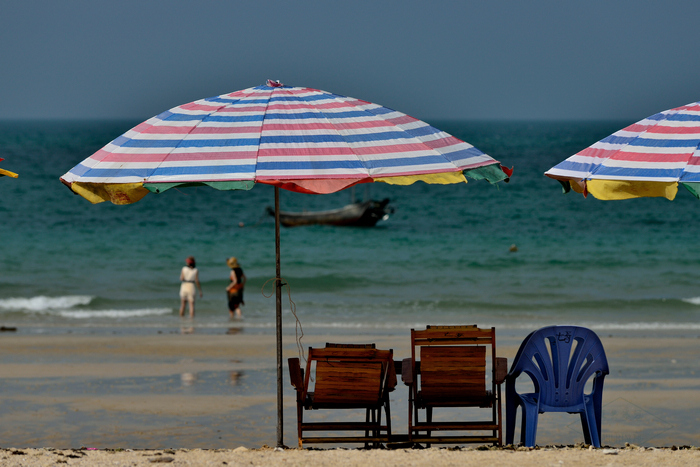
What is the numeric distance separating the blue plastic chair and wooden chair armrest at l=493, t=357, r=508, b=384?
0.10 m

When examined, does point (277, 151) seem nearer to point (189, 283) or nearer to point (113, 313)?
point (189, 283)

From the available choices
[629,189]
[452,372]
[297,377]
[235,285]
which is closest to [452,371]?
[452,372]

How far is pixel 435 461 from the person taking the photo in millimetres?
5250

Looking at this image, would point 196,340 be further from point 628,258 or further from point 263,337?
point 628,258

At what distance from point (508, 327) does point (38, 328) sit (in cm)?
828

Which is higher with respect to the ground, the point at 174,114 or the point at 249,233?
the point at 174,114

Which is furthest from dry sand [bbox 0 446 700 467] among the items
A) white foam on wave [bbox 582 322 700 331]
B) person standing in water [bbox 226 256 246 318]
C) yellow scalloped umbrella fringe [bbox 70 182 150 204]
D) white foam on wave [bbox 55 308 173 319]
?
white foam on wave [bbox 55 308 173 319]

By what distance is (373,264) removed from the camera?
2539cm

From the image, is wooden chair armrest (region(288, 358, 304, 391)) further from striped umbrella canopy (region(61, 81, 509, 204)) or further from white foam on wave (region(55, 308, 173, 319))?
white foam on wave (region(55, 308, 173, 319))

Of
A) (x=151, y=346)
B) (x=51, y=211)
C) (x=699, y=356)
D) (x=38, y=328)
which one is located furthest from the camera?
(x=51, y=211)

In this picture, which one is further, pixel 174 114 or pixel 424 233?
pixel 424 233

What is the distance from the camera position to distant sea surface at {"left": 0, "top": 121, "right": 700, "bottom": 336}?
1688 cm

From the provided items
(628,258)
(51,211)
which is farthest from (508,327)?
(51,211)

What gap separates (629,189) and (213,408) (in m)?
5.04
